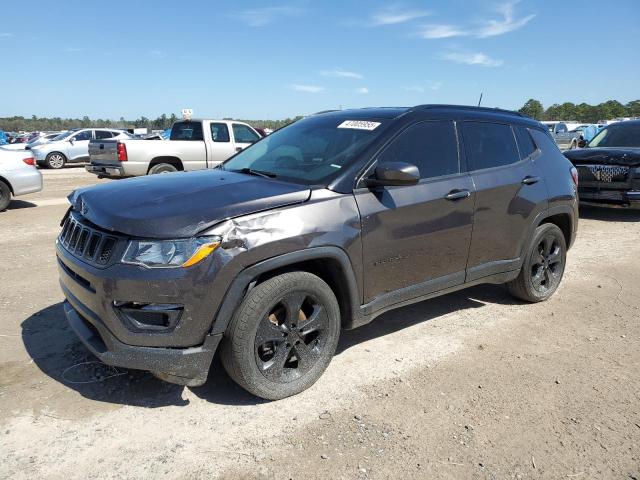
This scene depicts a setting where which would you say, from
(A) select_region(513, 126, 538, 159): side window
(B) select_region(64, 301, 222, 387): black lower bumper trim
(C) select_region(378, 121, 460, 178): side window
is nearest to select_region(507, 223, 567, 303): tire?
(A) select_region(513, 126, 538, 159): side window

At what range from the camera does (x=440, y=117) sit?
402 centimetres

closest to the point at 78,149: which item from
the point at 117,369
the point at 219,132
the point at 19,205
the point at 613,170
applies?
the point at 219,132

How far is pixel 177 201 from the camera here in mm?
3037

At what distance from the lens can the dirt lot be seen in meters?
2.64

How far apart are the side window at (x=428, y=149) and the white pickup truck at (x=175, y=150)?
27.6 feet

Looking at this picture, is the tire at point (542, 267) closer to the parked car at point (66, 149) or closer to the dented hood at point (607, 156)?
the dented hood at point (607, 156)

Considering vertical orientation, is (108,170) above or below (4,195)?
above

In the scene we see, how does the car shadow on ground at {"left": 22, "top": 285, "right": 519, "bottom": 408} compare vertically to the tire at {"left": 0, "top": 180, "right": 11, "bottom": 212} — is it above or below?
below

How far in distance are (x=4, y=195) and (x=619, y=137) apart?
Answer: 1211 cm

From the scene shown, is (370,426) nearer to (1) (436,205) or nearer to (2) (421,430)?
(2) (421,430)

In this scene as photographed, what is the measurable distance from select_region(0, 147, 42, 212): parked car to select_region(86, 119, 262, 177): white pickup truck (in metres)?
2.01

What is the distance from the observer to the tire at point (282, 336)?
9.59 feet

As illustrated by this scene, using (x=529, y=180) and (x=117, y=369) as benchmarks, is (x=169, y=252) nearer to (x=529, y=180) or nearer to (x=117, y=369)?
(x=117, y=369)

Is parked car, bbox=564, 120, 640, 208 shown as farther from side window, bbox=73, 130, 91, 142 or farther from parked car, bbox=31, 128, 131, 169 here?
side window, bbox=73, 130, 91, 142
